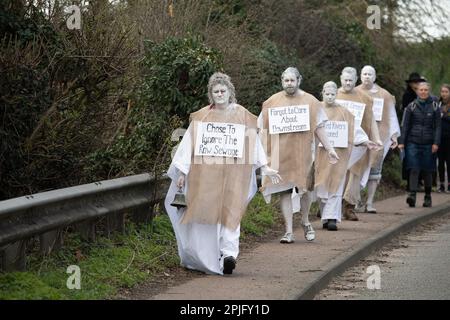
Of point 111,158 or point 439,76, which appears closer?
point 111,158

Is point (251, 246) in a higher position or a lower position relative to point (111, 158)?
lower

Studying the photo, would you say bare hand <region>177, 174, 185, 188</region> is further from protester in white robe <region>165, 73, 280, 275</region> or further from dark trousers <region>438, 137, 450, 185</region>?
dark trousers <region>438, 137, 450, 185</region>

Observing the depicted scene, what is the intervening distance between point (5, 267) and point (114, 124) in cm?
467

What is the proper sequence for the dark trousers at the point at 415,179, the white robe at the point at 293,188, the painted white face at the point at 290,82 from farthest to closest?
the dark trousers at the point at 415,179, the white robe at the point at 293,188, the painted white face at the point at 290,82

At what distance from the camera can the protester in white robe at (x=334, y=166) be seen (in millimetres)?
15781

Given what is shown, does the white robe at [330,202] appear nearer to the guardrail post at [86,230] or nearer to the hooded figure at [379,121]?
the hooded figure at [379,121]

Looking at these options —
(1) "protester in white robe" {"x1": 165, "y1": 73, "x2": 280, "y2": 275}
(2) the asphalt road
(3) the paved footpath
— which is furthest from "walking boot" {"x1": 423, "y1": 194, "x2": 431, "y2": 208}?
(1) "protester in white robe" {"x1": 165, "y1": 73, "x2": 280, "y2": 275}

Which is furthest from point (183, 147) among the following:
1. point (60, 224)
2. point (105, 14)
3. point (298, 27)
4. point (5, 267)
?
point (298, 27)

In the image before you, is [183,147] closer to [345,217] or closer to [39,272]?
[39,272]

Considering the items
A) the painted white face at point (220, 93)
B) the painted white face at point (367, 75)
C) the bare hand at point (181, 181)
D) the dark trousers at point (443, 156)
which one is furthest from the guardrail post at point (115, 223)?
Result: the dark trousers at point (443, 156)

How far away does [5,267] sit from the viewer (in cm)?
1020

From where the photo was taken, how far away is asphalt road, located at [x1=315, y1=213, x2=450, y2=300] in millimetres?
11055

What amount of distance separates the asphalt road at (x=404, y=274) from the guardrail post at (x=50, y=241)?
2.31 m
